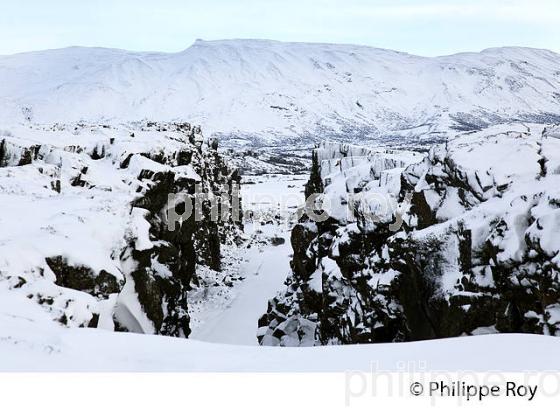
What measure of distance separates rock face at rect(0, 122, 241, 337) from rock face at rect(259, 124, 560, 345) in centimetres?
981

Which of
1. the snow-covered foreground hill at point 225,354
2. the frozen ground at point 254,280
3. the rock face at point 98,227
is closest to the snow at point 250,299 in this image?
the frozen ground at point 254,280

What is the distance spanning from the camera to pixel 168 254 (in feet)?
83.9

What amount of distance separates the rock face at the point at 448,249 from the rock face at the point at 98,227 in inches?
386

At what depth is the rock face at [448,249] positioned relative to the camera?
1620 centimetres

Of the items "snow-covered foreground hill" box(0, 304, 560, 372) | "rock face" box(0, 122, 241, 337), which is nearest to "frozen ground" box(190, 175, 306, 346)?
"rock face" box(0, 122, 241, 337)

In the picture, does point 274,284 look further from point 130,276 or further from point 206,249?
point 130,276

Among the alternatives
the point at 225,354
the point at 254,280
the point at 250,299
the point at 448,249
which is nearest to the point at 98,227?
the point at 225,354

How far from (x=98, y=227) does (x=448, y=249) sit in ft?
45.9

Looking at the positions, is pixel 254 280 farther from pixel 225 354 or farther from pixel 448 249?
pixel 225 354

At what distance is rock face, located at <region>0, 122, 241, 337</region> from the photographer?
14.4 meters

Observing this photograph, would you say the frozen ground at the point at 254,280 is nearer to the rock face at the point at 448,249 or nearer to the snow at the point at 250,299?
the snow at the point at 250,299

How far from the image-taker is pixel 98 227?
18156mm

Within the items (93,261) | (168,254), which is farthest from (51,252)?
(168,254)
